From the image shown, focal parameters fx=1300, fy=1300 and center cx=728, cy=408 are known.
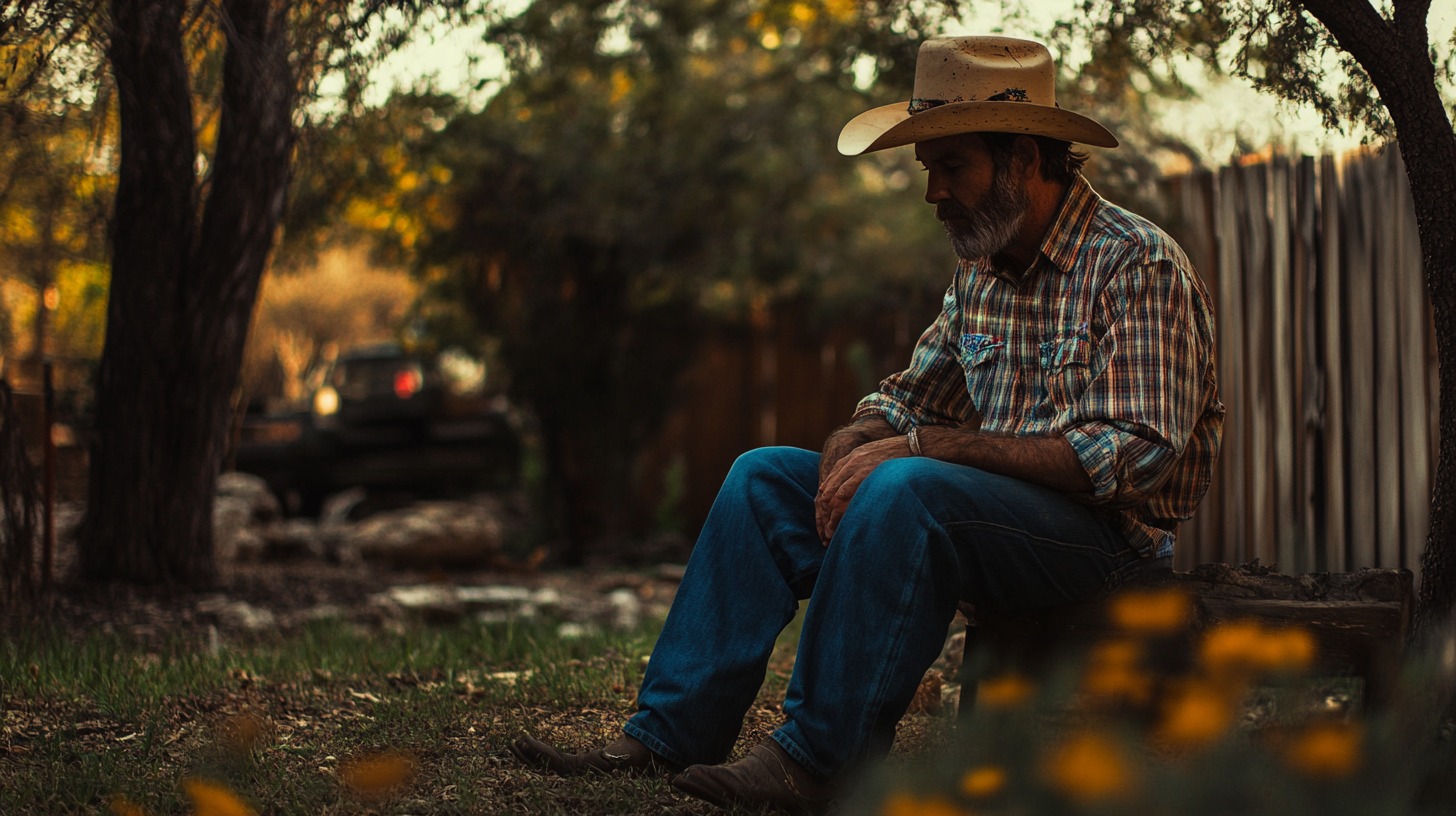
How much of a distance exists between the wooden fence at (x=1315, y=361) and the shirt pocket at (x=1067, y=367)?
1.36 metres

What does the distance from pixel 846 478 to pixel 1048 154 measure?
87 centimetres

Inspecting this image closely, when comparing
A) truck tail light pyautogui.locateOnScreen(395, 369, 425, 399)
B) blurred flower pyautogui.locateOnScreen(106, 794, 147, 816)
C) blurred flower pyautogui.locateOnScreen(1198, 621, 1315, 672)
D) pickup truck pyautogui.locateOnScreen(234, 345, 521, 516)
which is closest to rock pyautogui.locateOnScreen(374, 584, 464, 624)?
blurred flower pyautogui.locateOnScreen(106, 794, 147, 816)

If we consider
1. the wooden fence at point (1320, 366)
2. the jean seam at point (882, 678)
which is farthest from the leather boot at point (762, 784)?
the wooden fence at point (1320, 366)

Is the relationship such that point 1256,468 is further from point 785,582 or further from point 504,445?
point 504,445

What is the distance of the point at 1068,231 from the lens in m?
2.76

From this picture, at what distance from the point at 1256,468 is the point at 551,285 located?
22.2ft

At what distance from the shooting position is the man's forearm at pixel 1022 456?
2.52 meters

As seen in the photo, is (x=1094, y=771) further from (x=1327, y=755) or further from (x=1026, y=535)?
(x=1026, y=535)

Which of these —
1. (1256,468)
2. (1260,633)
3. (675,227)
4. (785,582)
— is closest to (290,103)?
(785,582)

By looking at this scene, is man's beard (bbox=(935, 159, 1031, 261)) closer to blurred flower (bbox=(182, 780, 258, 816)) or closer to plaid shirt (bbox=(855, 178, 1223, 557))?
plaid shirt (bbox=(855, 178, 1223, 557))

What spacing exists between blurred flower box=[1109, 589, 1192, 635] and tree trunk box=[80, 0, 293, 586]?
429 centimetres

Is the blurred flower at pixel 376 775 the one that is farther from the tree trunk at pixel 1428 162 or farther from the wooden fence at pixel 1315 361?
the wooden fence at pixel 1315 361

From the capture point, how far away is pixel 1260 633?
257 cm

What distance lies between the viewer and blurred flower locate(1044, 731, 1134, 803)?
1.49m
